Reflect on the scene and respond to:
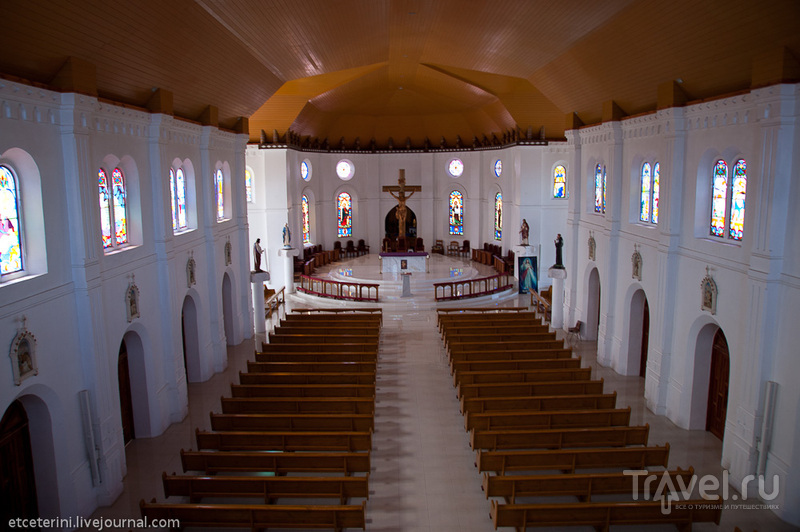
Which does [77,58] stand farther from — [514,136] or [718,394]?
[514,136]

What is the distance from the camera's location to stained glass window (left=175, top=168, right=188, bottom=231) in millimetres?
14692

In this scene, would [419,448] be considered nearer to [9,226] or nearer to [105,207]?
[105,207]

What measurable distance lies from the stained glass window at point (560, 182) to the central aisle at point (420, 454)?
1211 cm

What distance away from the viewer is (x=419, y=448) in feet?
37.7

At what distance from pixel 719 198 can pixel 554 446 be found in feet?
20.1

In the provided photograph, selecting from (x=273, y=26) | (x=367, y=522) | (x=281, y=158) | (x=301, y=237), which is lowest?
(x=367, y=522)

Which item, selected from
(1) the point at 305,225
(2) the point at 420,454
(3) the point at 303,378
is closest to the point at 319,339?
(3) the point at 303,378

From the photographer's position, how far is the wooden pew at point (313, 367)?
14.0m

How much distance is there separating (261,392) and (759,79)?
11.1 metres

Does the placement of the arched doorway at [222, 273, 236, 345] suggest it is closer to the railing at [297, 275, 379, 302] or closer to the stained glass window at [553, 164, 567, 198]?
the railing at [297, 275, 379, 302]

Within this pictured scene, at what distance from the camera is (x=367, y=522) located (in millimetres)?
8961

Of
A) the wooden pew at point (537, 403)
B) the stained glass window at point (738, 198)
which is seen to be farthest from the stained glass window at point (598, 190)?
the wooden pew at point (537, 403)

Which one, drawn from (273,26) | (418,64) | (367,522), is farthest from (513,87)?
(367,522)

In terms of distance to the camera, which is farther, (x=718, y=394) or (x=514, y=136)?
(x=514, y=136)
